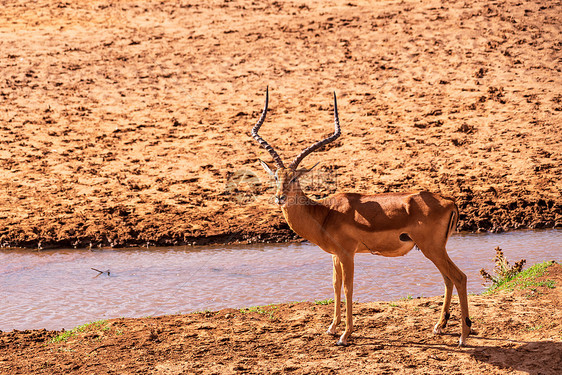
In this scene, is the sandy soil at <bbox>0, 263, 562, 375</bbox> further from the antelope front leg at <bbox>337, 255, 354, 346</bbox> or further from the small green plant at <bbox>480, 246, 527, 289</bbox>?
the small green plant at <bbox>480, 246, 527, 289</bbox>

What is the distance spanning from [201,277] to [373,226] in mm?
4542

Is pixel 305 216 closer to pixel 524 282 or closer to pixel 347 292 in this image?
pixel 347 292

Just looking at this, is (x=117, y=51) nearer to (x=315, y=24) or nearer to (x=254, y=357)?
(x=315, y=24)

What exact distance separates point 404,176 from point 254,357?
29.7 ft

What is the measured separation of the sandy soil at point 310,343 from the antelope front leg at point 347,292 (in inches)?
5.6

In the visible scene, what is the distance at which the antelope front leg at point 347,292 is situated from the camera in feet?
24.5

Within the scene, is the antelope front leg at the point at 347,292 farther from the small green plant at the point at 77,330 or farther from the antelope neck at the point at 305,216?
the small green plant at the point at 77,330

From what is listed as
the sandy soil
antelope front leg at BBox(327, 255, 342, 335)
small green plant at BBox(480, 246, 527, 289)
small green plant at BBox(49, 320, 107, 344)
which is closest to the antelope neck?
antelope front leg at BBox(327, 255, 342, 335)

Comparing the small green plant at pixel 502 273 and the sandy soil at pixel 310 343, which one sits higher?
the small green plant at pixel 502 273

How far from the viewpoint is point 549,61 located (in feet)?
66.5

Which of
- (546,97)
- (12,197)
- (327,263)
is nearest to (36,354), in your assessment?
(327,263)

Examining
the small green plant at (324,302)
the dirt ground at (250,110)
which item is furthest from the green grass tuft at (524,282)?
the dirt ground at (250,110)

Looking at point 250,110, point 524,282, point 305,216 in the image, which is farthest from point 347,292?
point 250,110

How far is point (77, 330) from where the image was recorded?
8414 mm
